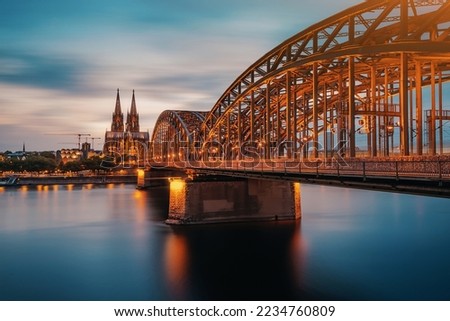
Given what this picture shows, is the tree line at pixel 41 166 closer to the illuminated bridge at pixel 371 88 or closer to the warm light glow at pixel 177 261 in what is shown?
the illuminated bridge at pixel 371 88

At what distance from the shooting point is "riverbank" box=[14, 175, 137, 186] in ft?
455

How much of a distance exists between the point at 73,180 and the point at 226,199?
10424 cm

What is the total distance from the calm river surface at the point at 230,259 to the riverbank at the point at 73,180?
270 feet

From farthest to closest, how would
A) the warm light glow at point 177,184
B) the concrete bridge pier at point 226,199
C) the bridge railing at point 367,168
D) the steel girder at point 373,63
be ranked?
the warm light glow at point 177,184, the concrete bridge pier at point 226,199, the steel girder at point 373,63, the bridge railing at point 367,168

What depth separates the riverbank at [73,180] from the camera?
455 ft

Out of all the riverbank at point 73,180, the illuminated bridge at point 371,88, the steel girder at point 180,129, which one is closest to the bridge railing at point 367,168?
the illuminated bridge at point 371,88

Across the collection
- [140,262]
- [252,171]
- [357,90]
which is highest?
[357,90]

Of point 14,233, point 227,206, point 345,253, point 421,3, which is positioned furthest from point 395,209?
point 14,233

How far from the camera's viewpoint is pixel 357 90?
53.2 meters

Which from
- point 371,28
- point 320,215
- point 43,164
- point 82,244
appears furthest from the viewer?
point 43,164

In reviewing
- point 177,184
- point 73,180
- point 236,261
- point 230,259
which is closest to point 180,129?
point 73,180
